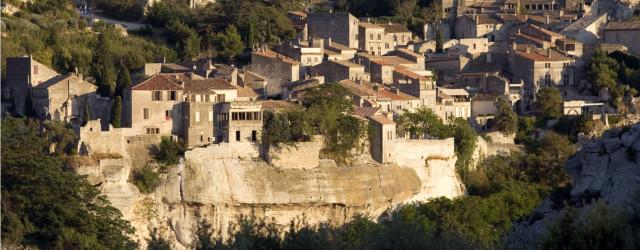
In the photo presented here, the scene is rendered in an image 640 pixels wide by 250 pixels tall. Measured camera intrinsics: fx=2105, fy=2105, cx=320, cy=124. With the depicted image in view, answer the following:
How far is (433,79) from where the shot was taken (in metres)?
66.5

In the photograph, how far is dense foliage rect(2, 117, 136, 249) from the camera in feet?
161

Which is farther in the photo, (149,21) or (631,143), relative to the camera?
(149,21)

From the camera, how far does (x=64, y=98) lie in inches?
2256

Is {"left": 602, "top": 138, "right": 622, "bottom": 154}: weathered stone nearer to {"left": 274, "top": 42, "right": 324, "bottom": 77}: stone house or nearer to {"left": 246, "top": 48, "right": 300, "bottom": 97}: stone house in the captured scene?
{"left": 246, "top": 48, "right": 300, "bottom": 97}: stone house

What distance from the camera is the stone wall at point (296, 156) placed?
54.8 m

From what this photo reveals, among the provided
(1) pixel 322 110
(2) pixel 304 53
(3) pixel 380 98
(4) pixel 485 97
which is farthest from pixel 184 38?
(1) pixel 322 110

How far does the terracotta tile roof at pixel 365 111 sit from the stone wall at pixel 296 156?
2.42 metres

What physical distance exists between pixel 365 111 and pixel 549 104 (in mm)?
9472

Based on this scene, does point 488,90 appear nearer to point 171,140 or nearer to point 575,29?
point 575,29

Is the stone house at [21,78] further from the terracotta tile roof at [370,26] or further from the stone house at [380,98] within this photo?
the terracotta tile roof at [370,26]

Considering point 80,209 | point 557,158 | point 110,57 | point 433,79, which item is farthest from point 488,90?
point 80,209

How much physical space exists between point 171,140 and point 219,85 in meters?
3.67

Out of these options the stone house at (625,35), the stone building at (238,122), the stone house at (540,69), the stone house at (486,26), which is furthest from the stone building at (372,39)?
the stone building at (238,122)

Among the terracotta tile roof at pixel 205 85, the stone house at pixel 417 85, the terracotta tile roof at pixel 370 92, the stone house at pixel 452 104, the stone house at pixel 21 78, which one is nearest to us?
the terracotta tile roof at pixel 205 85
